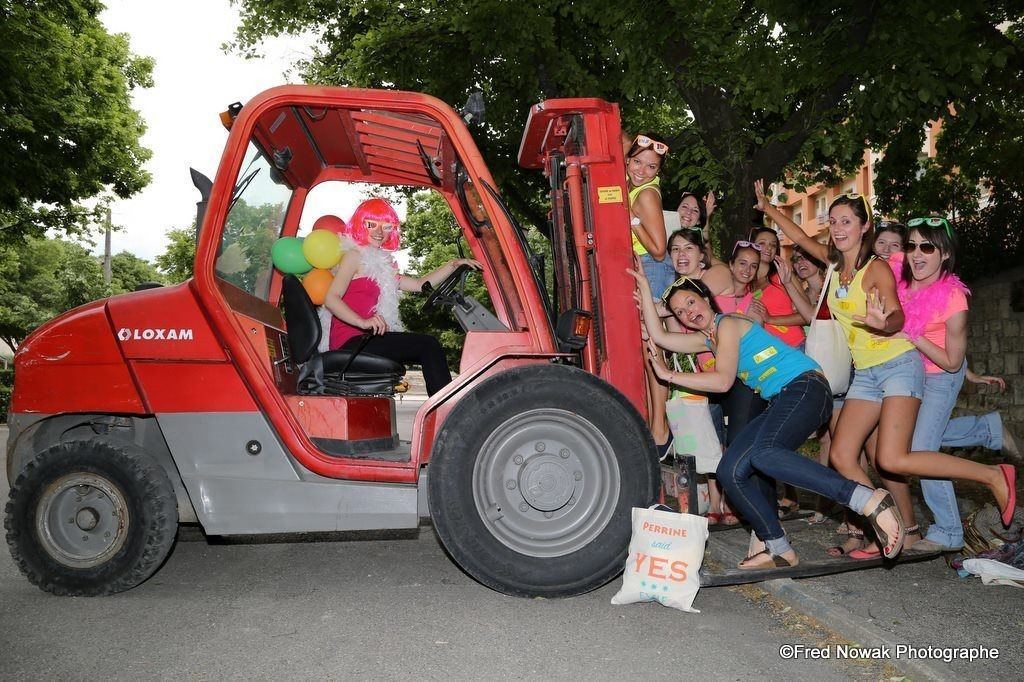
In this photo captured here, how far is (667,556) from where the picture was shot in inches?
161

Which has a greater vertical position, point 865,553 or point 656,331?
point 656,331

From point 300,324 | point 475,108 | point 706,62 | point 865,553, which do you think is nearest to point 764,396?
point 865,553

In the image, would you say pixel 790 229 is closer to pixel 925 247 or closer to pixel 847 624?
pixel 925 247

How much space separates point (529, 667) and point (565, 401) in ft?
4.25

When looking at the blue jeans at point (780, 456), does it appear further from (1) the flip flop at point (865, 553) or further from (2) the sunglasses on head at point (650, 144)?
(2) the sunglasses on head at point (650, 144)

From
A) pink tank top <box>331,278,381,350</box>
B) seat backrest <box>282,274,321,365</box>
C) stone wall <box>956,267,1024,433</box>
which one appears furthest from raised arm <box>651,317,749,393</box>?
stone wall <box>956,267,1024,433</box>

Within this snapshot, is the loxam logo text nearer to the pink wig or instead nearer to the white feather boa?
the white feather boa

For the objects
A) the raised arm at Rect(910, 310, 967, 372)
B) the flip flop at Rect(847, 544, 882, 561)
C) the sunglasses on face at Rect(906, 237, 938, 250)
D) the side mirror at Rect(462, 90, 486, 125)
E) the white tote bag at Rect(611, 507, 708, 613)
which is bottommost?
the flip flop at Rect(847, 544, 882, 561)

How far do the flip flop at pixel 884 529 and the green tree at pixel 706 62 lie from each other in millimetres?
4853

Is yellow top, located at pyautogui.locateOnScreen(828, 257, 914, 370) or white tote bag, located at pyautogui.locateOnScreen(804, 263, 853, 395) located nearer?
yellow top, located at pyautogui.locateOnScreen(828, 257, 914, 370)

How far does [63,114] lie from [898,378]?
18.6m

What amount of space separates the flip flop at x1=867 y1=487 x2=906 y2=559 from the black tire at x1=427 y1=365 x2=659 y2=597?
105 centimetres

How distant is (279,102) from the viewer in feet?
14.5

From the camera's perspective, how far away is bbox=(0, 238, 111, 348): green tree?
40875 millimetres
